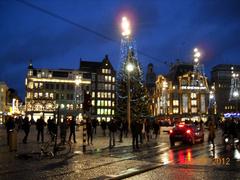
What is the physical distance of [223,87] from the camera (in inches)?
6201

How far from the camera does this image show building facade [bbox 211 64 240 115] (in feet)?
504

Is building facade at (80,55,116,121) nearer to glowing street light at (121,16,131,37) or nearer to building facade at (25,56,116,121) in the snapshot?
building facade at (25,56,116,121)

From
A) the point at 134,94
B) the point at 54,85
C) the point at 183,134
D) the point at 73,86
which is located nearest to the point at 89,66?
the point at 73,86

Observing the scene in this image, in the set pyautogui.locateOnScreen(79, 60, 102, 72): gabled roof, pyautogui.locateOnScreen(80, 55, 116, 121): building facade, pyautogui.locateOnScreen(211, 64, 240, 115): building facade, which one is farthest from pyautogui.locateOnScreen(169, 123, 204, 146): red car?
pyautogui.locateOnScreen(211, 64, 240, 115): building facade

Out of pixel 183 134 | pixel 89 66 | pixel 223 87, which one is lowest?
pixel 183 134

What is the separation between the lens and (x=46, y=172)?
13328 millimetres

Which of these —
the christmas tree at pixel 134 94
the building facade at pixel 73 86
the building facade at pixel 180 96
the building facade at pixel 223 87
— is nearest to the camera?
the christmas tree at pixel 134 94

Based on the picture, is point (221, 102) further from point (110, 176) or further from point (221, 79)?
point (110, 176)

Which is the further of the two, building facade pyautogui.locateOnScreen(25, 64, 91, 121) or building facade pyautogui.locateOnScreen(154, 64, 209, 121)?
building facade pyautogui.locateOnScreen(154, 64, 209, 121)

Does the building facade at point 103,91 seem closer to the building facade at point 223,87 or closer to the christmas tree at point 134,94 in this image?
the building facade at point 223,87

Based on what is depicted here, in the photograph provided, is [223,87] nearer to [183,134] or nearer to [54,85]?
[54,85]

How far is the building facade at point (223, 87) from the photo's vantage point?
153750 mm

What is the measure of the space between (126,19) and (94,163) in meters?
21.7

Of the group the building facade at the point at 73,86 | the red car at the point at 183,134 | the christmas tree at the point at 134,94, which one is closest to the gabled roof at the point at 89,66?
the building facade at the point at 73,86
